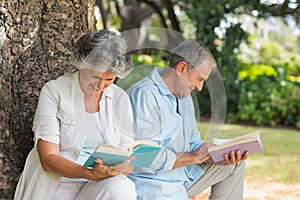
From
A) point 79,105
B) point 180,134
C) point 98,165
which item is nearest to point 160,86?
point 180,134

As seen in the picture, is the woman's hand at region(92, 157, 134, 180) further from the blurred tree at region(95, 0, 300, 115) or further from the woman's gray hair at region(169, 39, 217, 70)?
the blurred tree at region(95, 0, 300, 115)

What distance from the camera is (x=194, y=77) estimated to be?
2730mm

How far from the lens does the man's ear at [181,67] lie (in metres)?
2.73

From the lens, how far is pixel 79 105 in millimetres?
2572

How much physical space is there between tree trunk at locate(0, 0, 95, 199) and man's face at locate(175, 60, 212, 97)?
66cm

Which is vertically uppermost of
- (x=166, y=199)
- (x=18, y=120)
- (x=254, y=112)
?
(x=18, y=120)

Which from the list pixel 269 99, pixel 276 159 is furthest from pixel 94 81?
pixel 269 99

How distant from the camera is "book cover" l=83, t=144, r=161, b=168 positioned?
89.0 inches

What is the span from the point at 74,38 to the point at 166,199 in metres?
0.96

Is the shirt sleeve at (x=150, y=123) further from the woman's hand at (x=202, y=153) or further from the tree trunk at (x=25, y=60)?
the tree trunk at (x=25, y=60)

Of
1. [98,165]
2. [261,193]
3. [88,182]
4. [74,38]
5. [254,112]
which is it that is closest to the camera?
[98,165]

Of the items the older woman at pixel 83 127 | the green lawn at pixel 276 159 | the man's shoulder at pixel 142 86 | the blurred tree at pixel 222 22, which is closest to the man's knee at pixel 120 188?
the older woman at pixel 83 127

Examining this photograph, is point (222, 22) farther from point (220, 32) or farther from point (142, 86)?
point (142, 86)

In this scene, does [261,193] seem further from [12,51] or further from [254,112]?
[254,112]
